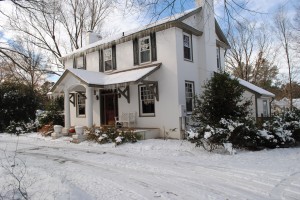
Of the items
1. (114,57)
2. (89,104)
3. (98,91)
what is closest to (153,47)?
(114,57)

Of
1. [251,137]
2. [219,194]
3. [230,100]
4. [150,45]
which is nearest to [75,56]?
[150,45]

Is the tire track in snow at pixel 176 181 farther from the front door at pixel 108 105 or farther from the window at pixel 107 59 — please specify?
the window at pixel 107 59

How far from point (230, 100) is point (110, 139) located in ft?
18.2

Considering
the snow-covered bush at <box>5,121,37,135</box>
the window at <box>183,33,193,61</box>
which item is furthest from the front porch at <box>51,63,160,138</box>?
the snow-covered bush at <box>5,121,37,135</box>

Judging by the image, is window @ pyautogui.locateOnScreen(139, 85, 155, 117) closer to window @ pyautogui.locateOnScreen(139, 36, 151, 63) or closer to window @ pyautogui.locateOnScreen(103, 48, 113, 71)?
window @ pyautogui.locateOnScreen(139, 36, 151, 63)

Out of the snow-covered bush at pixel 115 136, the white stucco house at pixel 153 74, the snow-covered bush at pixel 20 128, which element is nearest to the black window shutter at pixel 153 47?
the white stucco house at pixel 153 74

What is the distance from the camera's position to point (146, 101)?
15164 millimetres

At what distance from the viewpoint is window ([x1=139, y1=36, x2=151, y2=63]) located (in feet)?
50.1

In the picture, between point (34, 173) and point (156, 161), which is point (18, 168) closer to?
point (34, 173)

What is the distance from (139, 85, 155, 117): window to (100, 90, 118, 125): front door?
1.97 metres

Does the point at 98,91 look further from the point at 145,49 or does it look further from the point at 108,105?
the point at 145,49

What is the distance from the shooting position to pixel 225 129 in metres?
9.90

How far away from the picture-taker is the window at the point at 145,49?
15266 mm

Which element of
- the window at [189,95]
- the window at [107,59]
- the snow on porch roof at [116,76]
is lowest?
the window at [189,95]
